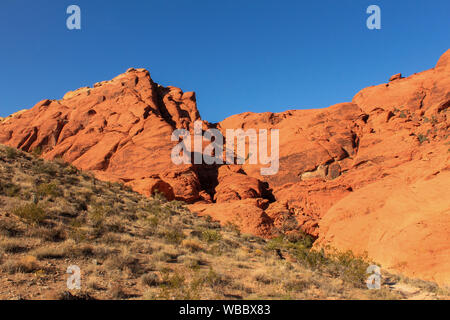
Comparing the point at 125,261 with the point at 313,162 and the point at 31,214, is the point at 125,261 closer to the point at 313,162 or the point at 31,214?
the point at 31,214

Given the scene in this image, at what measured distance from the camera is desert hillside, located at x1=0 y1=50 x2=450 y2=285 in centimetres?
1688

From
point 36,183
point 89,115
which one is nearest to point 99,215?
point 36,183

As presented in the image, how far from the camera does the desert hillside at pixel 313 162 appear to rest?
16.9 m

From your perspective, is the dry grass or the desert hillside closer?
the dry grass

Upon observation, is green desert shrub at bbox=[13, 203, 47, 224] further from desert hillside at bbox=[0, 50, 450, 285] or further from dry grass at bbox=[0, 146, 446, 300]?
desert hillside at bbox=[0, 50, 450, 285]

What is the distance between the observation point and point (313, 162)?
1372 inches

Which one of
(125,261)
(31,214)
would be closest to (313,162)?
(125,261)

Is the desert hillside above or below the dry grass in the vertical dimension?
above

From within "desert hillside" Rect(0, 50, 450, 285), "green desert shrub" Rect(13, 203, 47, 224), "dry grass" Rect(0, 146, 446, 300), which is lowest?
"dry grass" Rect(0, 146, 446, 300)

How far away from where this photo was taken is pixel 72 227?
35.2 feet

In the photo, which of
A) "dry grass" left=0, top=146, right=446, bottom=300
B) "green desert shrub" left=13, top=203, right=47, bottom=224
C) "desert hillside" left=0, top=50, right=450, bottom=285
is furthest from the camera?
"desert hillside" left=0, top=50, right=450, bottom=285

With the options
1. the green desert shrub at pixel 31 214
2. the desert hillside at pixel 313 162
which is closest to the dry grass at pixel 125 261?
the green desert shrub at pixel 31 214

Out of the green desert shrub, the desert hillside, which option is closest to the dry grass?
the green desert shrub
